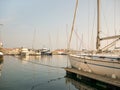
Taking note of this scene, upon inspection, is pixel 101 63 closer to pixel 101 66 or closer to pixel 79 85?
pixel 101 66

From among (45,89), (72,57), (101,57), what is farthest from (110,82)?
(72,57)

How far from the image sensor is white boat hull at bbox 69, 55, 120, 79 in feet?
60.5

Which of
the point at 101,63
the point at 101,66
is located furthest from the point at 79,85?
the point at 101,63

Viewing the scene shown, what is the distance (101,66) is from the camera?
20.3 metres

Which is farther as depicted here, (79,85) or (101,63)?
(79,85)

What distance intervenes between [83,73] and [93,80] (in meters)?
1.71

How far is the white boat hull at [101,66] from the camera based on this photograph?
60.5 feet

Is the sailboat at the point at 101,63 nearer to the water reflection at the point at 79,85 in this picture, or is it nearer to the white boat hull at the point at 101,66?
the white boat hull at the point at 101,66

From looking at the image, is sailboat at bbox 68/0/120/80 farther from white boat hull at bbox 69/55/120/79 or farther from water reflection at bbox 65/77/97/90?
water reflection at bbox 65/77/97/90

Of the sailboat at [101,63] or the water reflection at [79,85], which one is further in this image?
the water reflection at [79,85]

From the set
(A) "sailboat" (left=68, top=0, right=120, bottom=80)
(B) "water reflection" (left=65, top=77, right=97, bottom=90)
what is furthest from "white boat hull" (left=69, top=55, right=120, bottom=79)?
(B) "water reflection" (left=65, top=77, right=97, bottom=90)

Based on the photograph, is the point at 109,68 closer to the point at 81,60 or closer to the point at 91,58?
the point at 91,58

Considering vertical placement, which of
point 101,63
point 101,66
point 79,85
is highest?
point 101,63

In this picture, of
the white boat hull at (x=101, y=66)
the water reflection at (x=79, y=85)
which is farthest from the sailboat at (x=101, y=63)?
the water reflection at (x=79, y=85)
